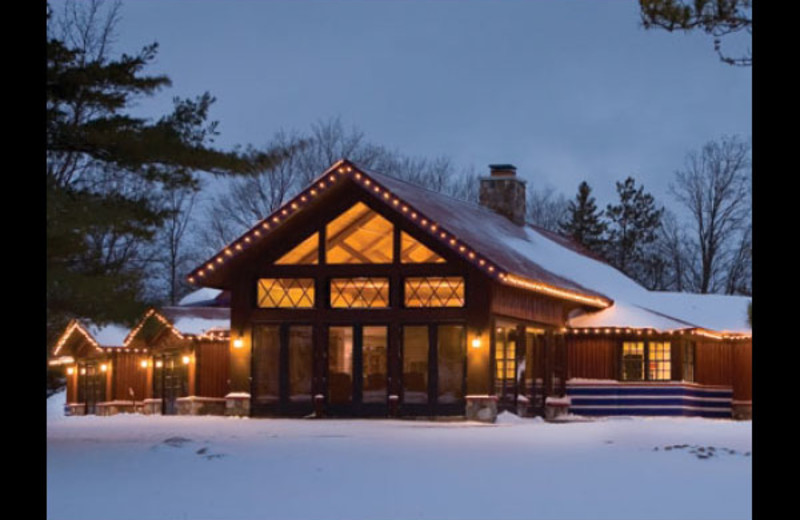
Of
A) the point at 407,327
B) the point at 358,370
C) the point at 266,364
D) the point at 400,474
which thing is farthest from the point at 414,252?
the point at 400,474

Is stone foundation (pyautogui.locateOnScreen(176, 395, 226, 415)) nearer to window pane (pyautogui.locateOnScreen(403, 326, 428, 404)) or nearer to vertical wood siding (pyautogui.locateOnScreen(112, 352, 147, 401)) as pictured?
vertical wood siding (pyautogui.locateOnScreen(112, 352, 147, 401))

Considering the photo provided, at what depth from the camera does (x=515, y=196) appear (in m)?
40.0

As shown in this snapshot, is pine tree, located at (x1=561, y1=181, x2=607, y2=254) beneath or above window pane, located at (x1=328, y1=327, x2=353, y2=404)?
above

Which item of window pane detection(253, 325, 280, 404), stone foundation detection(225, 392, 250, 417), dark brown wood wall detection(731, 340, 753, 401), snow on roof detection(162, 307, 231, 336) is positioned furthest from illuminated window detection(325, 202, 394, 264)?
dark brown wood wall detection(731, 340, 753, 401)

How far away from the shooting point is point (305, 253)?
98.7 feet

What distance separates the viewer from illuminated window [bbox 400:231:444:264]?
29.2 meters

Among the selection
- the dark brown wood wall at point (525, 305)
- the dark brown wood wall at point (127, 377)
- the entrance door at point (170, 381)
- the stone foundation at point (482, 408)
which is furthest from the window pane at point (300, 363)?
the dark brown wood wall at point (127, 377)

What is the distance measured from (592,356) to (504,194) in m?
6.97

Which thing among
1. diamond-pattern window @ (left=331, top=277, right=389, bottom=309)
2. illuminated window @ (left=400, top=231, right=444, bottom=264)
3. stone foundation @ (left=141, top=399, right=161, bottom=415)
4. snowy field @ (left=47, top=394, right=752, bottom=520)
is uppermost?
illuminated window @ (left=400, top=231, right=444, bottom=264)

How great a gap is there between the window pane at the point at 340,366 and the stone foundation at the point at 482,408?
2.93 meters

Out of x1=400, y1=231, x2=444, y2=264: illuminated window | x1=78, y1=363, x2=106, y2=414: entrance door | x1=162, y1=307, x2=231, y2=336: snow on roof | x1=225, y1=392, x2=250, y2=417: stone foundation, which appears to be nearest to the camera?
x1=400, y1=231, x2=444, y2=264: illuminated window

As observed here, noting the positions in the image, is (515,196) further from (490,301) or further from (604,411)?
(490,301)

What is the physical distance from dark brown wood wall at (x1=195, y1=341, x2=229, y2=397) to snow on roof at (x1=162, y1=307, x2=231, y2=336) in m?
0.50
